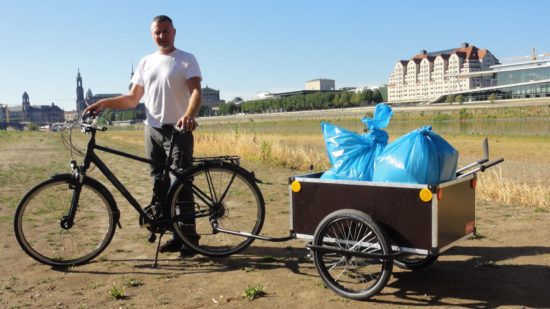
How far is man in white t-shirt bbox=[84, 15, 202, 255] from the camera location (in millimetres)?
4773

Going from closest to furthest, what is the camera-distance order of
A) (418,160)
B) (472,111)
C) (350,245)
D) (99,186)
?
(418,160) → (350,245) → (99,186) → (472,111)

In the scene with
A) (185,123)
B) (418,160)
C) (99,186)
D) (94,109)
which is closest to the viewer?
(418,160)

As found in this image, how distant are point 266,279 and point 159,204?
1.22 m

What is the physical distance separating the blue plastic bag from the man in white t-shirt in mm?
1363

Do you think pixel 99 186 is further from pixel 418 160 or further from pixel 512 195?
pixel 512 195

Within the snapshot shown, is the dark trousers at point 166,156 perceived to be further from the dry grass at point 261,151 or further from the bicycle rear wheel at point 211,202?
the dry grass at point 261,151

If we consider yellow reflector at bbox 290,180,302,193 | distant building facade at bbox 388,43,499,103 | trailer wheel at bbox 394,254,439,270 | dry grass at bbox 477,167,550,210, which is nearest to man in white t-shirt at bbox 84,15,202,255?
yellow reflector at bbox 290,180,302,193

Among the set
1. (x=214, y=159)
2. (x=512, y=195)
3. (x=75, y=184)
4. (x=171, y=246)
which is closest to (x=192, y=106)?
(x=214, y=159)

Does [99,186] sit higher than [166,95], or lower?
lower

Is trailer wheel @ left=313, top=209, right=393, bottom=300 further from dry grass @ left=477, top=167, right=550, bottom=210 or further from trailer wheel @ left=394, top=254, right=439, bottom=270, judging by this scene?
dry grass @ left=477, top=167, right=550, bottom=210

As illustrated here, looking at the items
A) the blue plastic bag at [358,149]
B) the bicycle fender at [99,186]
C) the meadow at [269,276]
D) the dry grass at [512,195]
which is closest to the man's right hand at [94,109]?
the bicycle fender at [99,186]

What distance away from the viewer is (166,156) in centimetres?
498

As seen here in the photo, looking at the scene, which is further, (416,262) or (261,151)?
(261,151)

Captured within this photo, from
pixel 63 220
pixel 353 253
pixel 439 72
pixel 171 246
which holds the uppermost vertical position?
pixel 439 72
